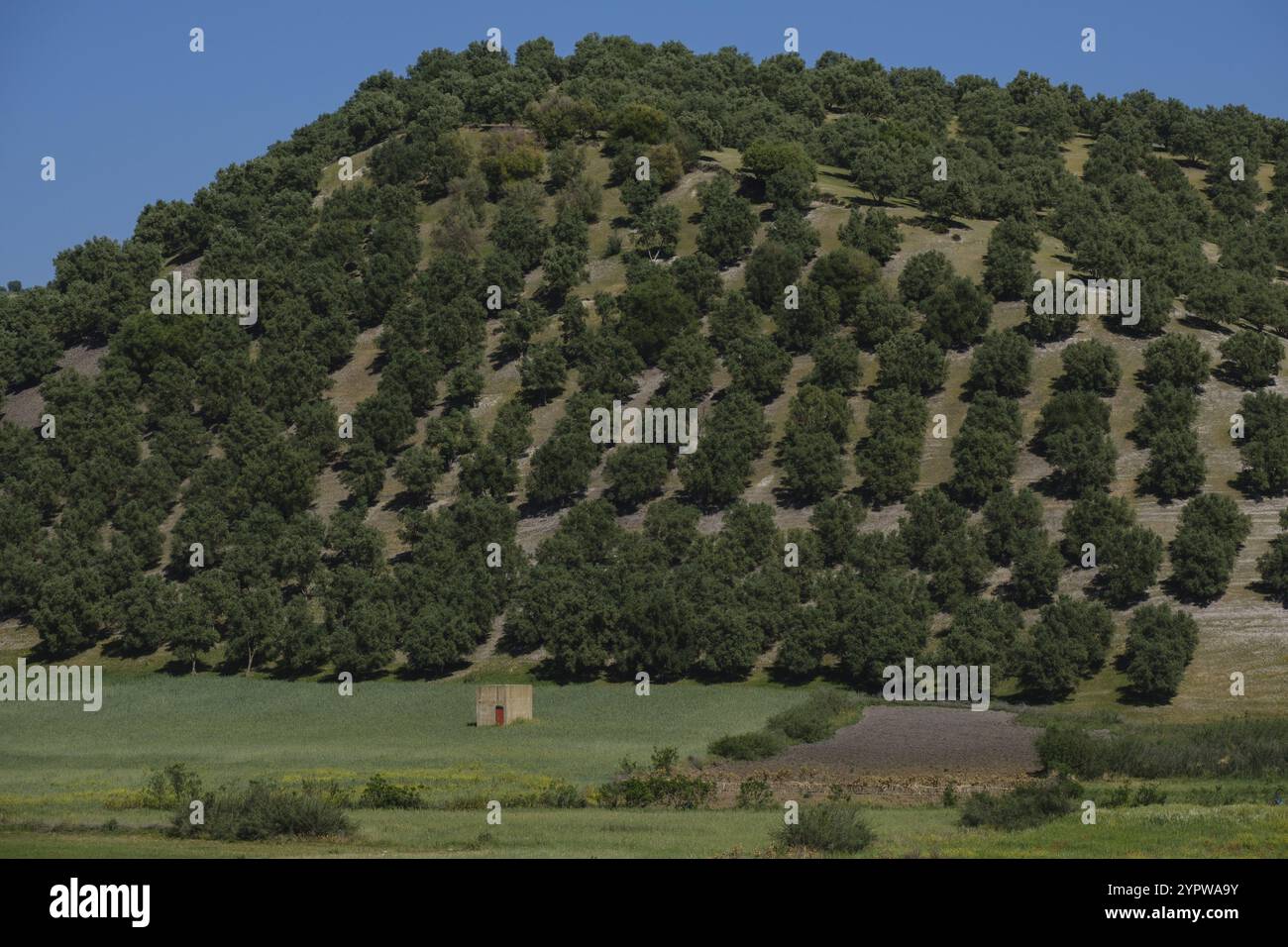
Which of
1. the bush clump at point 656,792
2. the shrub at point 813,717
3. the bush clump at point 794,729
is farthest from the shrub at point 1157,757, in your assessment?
the bush clump at point 656,792

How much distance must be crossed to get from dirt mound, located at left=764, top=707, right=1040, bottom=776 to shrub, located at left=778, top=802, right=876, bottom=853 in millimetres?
21015

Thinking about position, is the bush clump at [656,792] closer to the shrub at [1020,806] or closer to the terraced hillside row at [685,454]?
the shrub at [1020,806]

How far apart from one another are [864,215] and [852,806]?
13290cm

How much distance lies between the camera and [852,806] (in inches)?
2349

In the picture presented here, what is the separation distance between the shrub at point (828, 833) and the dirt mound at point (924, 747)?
21.0m

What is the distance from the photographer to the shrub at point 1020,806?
56.4m

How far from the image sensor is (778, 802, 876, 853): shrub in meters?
49.4

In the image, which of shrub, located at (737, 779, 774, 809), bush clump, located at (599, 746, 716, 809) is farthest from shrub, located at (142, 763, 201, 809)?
shrub, located at (737, 779, 774, 809)

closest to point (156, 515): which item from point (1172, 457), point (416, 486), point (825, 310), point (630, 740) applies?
point (416, 486)

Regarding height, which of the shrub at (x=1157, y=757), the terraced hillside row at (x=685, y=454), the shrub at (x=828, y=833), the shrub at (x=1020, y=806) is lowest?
the shrub at (x=1157, y=757)

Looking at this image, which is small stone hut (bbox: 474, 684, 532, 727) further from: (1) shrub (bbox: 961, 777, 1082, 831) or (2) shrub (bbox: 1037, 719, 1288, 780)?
(1) shrub (bbox: 961, 777, 1082, 831)

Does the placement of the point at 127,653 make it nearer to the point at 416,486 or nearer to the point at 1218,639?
the point at 416,486

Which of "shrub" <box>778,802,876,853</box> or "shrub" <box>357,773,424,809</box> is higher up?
"shrub" <box>778,802,876,853</box>

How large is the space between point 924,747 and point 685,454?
68.3 meters
